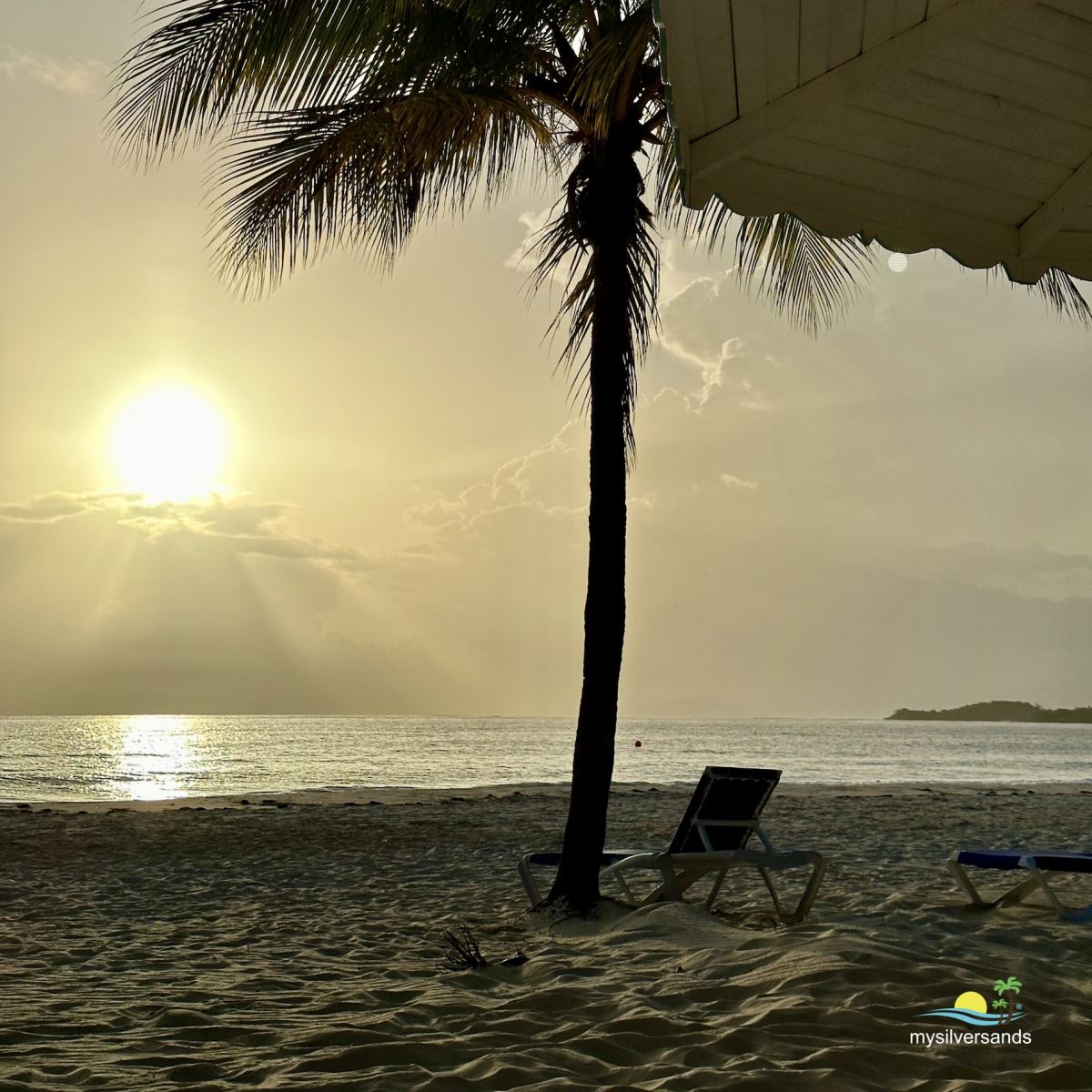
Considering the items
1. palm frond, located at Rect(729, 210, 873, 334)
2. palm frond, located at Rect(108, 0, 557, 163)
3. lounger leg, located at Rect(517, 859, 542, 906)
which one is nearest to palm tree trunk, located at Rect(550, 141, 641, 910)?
lounger leg, located at Rect(517, 859, 542, 906)

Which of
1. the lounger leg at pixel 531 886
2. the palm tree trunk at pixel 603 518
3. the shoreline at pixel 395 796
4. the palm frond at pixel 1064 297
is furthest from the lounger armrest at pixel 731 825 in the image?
the shoreline at pixel 395 796

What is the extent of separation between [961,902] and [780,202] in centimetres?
463

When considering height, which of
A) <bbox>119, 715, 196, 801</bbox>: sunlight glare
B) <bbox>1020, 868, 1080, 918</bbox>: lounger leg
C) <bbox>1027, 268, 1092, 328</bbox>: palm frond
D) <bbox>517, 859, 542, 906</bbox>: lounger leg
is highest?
<bbox>1027, 268, 1092, 328</bbox>: palm frond

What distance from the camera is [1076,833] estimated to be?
1152cm

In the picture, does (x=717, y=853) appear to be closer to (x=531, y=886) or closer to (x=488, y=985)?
(x=531, y=886)

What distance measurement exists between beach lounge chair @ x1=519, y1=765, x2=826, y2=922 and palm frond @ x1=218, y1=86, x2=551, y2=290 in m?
4.05

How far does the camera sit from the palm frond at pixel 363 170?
20.6 feet

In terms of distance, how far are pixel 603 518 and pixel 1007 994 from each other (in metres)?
3.27

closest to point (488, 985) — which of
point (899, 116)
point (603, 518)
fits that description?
point (603, 518)

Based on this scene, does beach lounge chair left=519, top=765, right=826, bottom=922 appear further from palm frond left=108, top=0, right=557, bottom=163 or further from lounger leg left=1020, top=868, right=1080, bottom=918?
palm frond left=108, top=0, right=557, bottom=163

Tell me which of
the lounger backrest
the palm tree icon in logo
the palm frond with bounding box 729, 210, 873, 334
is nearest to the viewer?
the palm tree icon in logo

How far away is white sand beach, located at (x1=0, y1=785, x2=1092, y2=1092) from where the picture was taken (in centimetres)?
311

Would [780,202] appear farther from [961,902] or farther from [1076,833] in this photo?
[1076,833]

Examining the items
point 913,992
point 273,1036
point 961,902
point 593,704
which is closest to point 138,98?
point 593,704
